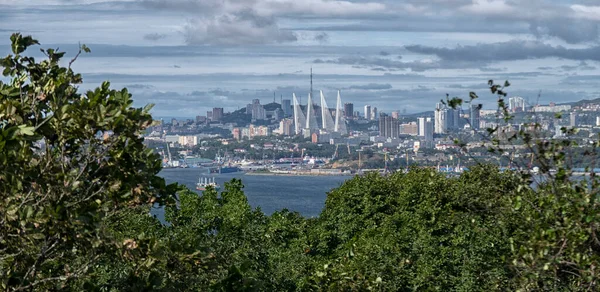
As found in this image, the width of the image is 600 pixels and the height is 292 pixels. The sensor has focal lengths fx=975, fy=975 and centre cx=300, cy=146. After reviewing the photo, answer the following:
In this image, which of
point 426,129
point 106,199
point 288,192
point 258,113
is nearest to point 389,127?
point 426,129

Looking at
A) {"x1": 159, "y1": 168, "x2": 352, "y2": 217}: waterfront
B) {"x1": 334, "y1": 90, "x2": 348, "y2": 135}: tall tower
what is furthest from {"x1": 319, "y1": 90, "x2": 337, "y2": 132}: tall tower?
{"x1": 159, "y1": 168, "x2": 352, "y2": 217}: waterfront

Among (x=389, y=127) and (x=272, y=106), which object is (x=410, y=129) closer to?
(x=389, y=127)

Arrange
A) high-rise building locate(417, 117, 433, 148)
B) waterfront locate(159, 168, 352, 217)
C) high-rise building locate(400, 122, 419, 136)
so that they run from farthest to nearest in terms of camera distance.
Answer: high-rise building locate(400, 122, 419, 136) < high-rise building locate(417, 117, 433, 148) < waterfront locate(159, 168, 352, 217)

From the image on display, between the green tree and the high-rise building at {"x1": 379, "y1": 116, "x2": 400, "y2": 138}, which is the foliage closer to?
the green tree

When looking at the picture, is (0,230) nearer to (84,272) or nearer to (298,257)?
(84,272)

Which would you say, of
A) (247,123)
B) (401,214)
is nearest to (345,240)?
(401,214)

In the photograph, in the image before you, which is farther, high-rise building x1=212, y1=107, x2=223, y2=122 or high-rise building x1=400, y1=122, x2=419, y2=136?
high-rise building x1=212, y1=107, x2=223, y2=122

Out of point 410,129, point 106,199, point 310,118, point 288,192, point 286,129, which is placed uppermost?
point 106,199

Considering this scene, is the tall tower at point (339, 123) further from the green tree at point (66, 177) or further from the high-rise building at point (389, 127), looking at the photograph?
the green tree at point (66, 177)

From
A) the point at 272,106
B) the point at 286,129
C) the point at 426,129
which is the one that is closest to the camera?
the point at 426,129

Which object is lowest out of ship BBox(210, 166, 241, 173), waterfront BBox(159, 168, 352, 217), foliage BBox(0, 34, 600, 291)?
ship BBox(210, 166, 241, 173)
